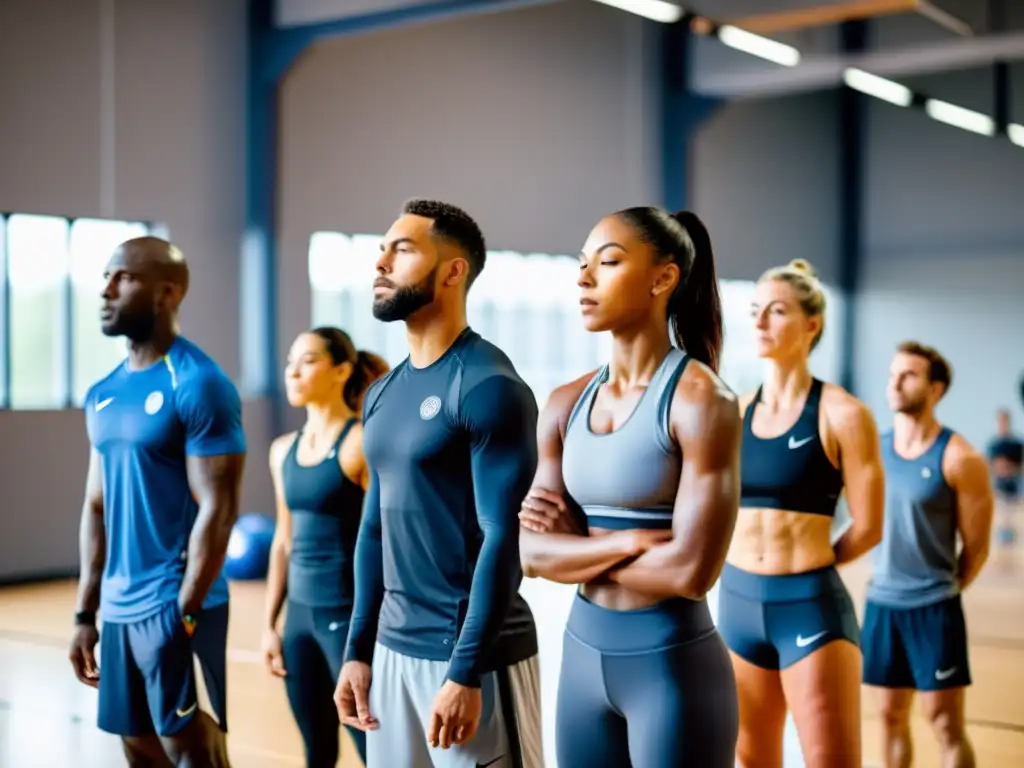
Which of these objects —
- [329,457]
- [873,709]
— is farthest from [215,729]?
[873,709]

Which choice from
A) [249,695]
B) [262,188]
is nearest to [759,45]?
[262,188]

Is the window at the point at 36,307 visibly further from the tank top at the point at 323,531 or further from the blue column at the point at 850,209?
the blue column at the point at 850,209

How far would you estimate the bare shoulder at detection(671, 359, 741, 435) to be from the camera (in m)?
2.47

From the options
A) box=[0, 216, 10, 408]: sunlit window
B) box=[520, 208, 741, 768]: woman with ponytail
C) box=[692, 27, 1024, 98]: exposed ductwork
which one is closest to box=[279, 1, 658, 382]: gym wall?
box=[692, 27, 1024, 98]: exposed ductwork

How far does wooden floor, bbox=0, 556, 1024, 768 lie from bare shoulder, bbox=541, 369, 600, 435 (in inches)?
120

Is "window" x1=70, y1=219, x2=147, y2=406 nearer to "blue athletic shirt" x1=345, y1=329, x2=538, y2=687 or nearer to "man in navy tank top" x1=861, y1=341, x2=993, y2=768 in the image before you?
"man in navy tank top" x1=861, y1=341, x2=993, y2=768

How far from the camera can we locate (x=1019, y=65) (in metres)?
19.0

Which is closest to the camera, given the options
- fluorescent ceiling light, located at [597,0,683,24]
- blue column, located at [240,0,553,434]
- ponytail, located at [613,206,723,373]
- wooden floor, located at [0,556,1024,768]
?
ponytail, located at [613,206,723,373]

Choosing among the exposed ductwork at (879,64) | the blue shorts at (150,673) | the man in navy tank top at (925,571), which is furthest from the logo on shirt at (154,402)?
the exposed ductwork at (879,64)

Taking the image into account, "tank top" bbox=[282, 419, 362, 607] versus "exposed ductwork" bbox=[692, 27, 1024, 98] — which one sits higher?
"exposed ductwork" bbox=[692, 27, 1024, 98]

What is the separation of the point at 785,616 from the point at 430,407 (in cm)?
146

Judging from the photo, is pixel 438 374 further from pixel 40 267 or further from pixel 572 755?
pixel 40 267

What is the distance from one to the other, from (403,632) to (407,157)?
1114 cm

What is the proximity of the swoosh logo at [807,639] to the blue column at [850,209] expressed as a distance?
17815mm
